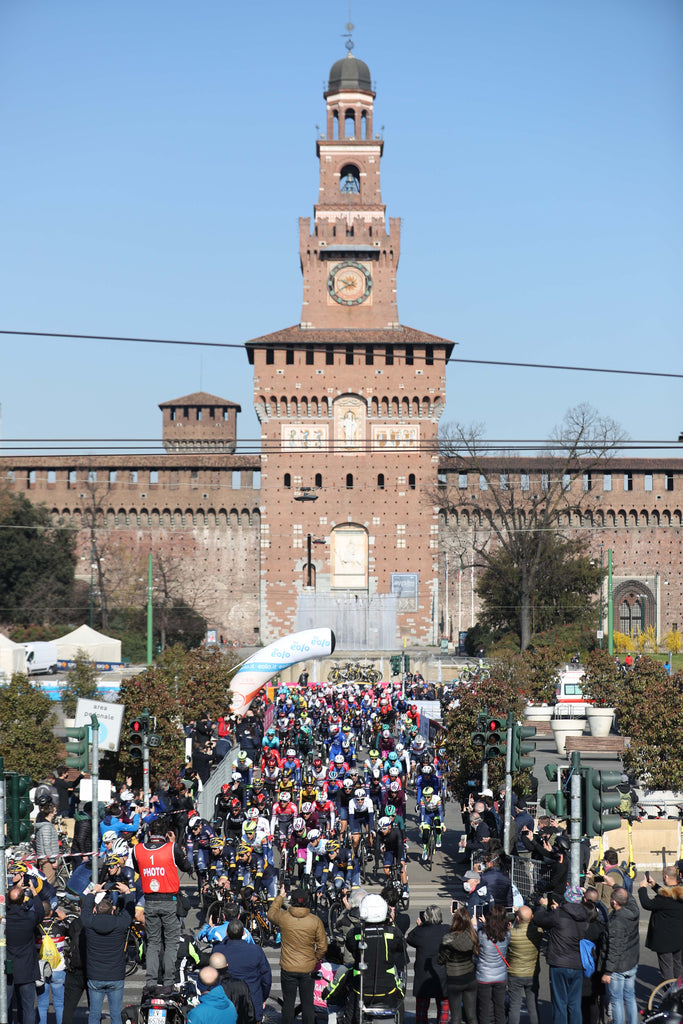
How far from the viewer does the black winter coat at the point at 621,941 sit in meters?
9.88

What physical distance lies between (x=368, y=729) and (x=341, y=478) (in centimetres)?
3317

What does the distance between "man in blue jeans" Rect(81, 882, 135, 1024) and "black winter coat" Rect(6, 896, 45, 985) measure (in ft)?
1.32

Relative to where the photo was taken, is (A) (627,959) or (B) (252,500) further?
(B) (252,500)

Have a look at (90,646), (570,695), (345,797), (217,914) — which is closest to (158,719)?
(345,797)

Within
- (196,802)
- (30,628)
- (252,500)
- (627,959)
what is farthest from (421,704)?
(252,500)

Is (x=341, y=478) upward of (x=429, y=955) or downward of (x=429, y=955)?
upward

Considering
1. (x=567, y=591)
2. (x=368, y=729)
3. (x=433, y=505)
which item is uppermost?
→ (x=433, y=505)

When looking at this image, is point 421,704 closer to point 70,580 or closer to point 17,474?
point 70,580

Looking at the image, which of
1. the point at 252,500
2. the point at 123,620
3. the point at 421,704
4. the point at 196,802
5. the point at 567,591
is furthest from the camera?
the point at 252,500

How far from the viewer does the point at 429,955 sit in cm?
977

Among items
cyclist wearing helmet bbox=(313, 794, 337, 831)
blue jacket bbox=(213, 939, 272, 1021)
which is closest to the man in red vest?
blue jacket bbox=(213, 939, 272, 1021)

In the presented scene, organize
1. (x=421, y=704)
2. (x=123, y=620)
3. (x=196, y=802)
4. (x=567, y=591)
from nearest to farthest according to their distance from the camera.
Result: (x=196, y=802) < (x=421, y=704) < (x=567, y=591) < (x=123, y=620)

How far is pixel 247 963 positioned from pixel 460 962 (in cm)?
154

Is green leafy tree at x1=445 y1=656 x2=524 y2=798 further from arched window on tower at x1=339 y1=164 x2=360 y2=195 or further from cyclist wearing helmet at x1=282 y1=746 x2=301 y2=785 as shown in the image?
Result: arched window on tower at x1=339 y1=164 x2=360 y2=195
